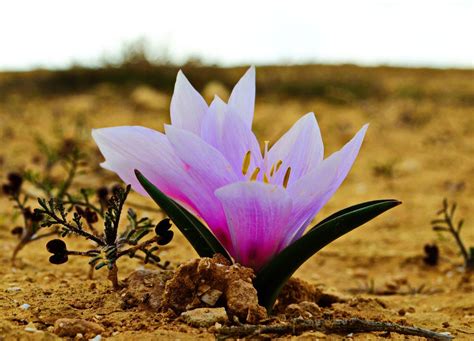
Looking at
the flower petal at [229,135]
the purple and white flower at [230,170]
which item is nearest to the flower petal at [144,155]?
the purple and white flower at [230,170]

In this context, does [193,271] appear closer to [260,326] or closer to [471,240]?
[260,326]

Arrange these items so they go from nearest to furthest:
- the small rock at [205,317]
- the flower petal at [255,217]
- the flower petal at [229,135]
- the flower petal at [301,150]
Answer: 1. the flower petal at [255,217]
2. the small rock at [205,317]
3. the flower petal at [229,135]
4. the flower petal at [301,150]

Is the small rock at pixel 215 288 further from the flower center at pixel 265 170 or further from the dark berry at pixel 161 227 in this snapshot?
the flower center at pixel 265 170

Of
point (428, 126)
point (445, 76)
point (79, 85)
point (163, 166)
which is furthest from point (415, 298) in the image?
point (445, 76)

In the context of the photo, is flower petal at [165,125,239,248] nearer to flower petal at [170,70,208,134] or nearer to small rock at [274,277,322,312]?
flower petal at [170,70,208,134]

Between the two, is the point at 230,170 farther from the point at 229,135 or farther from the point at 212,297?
the point at 212,297

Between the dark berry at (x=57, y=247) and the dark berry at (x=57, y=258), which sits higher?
the dark berry at (x=57, y=247)
